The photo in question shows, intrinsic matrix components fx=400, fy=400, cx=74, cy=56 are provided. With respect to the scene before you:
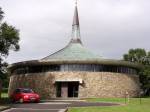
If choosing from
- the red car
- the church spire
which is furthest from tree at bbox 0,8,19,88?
the church spire

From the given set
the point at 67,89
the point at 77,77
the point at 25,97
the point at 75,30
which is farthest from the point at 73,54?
the point at 25,97

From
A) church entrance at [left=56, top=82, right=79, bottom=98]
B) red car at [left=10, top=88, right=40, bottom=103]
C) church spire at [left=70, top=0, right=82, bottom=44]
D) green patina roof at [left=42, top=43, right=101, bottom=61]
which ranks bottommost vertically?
red car at [left=10, top=88, right=40, bottom=103]

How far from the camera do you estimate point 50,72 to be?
58281 millimetres

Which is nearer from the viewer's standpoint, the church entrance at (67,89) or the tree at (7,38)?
the tree at (7,38)

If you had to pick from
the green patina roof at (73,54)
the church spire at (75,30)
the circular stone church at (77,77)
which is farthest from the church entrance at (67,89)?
the church spire at (75,30)

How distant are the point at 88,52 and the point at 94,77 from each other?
24.8ft

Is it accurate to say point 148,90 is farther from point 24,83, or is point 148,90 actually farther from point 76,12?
point 24,83

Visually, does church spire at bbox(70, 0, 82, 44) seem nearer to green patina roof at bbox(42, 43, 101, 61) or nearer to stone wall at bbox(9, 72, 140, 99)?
green patina roof at bbox(42, 43, 101, 61)

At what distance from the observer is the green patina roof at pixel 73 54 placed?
190 feet

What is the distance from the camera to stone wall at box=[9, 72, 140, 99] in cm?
5709

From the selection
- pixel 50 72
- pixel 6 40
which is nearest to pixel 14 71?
pixel 50 72

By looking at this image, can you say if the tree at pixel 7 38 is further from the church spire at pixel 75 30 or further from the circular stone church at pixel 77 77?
the church spire at pixel 75 30

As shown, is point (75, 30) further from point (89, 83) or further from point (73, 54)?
point (89, 83)

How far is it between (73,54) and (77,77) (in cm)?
554
